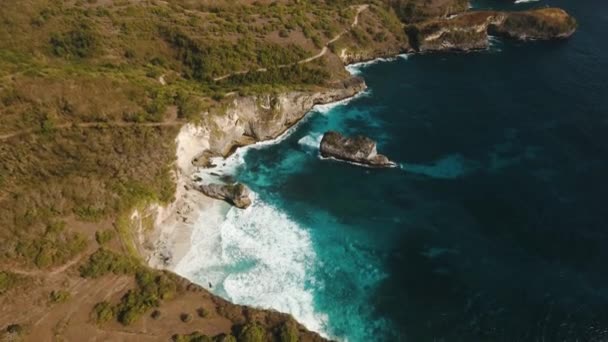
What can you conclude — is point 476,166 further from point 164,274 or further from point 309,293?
point 164,274

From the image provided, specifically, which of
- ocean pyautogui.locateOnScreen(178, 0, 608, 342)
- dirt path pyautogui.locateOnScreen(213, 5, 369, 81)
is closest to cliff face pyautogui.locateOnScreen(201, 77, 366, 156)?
ocean pyautogui.locateOnScreen(178, 0, 608, 342)

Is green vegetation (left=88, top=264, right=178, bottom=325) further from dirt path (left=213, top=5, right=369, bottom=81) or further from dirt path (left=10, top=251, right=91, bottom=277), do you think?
dirt path (left=213, top=5, right=369, bottom=81)

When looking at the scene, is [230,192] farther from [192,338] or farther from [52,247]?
[192,338]

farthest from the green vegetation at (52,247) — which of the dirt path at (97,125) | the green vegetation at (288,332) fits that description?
the green vegetation at (288,332)

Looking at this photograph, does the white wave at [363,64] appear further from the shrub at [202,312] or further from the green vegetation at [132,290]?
the shrub at [202,312]

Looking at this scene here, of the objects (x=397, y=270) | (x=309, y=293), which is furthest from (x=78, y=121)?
(x=397, y=270)
